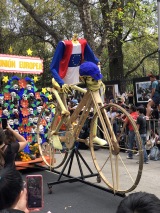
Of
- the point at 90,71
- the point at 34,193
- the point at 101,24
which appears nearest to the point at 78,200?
the point at 90,71

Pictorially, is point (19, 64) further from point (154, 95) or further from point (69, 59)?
point (154, 95)

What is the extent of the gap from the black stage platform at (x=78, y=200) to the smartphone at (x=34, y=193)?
1703mm

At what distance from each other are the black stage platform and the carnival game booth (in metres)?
1.54

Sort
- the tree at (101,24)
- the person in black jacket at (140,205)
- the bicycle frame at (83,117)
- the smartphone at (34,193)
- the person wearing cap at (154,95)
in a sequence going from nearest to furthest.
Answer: the person in black jacket at (140,205) → the smartphone at (34,193) → the bicycle frame at (83,117) → the person wearing cap at (154,95) → the tree at (101,24)

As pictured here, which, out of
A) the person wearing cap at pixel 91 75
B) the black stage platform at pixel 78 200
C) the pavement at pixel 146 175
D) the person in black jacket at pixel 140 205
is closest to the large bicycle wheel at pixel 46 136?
the pavement at pixel 146 175

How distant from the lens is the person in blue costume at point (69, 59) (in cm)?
562

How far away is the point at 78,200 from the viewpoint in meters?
5.12

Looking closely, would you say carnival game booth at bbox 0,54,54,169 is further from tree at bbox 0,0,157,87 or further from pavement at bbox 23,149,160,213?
tree at bbox 0,0,157,87

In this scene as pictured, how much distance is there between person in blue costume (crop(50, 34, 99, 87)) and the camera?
5625 mm

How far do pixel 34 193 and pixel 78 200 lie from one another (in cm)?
230

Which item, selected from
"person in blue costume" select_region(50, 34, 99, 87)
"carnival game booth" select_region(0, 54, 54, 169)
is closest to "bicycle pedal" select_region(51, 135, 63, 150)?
Answer: "person in blue costume" select_region(50, 34, 99, 87)

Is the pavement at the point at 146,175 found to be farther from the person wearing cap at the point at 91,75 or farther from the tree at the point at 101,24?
the tree at the point at 101,24

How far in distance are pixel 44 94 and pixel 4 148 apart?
4.00m

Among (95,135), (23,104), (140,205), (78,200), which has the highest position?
(23,104)
